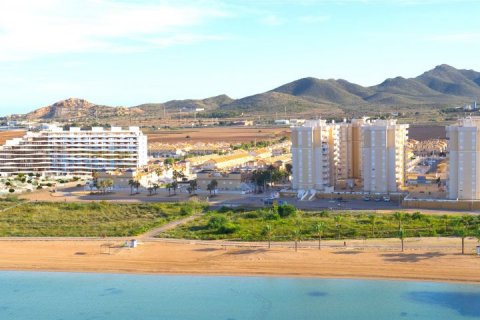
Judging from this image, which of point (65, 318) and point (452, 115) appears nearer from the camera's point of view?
point (65, 318)

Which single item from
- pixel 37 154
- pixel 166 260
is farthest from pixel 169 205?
pixel 37 154

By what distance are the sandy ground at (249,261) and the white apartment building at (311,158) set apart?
16.4 meters

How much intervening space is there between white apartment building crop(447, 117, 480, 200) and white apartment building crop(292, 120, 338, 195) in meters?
9.74

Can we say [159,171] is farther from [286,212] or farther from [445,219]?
[445,219]

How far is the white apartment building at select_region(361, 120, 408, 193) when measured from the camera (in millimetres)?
45656

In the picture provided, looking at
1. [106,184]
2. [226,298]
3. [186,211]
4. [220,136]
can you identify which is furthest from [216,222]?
[220,136]

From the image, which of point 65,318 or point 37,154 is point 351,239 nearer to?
point 65,318

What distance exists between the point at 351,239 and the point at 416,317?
29.6 feet

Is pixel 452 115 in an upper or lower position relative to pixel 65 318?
upper

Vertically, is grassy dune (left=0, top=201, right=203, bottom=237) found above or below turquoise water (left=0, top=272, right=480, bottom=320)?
above

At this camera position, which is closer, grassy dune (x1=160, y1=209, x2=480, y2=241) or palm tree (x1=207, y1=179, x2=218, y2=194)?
grassy dune (x1=160, y1=209, x2=480, y2=241)

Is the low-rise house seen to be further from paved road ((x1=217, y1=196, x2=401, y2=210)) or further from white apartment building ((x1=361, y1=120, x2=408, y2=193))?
white apartment building ((x1=361, y1=120, x2=408, y2=193))

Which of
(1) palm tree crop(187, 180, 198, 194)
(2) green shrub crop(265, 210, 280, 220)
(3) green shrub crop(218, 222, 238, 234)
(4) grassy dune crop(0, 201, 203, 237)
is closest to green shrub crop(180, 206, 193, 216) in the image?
(4) grassy dune crop(0, 201, 203, 237)

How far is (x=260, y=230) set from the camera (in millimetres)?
35062
